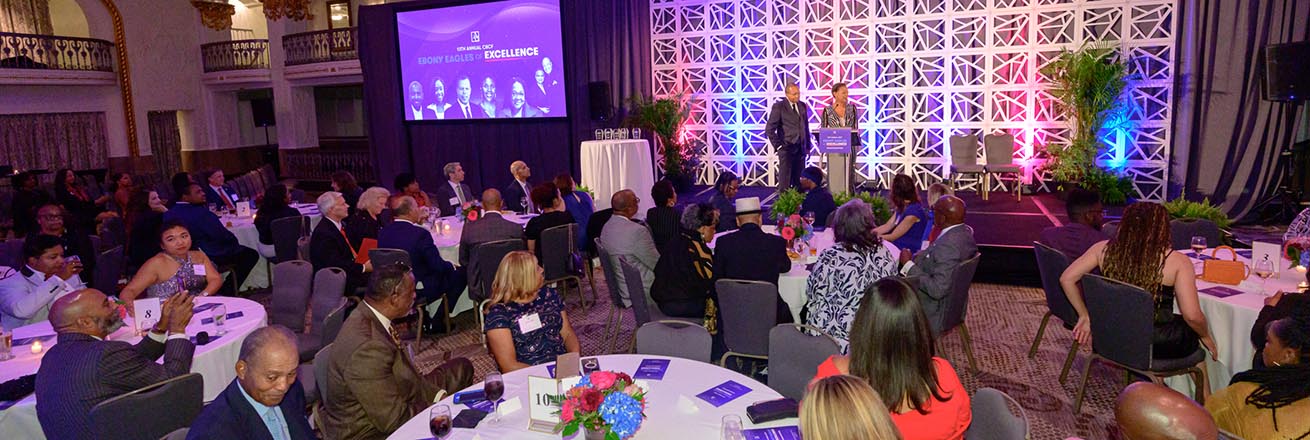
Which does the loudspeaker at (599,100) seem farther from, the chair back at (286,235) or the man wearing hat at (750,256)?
the man wearing hat at (750,256)

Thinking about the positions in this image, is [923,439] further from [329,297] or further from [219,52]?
[219,52]

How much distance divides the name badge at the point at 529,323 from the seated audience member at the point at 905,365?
5.62ft

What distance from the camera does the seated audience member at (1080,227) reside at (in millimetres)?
5008

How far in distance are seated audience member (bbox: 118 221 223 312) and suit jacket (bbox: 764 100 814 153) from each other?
7173 millimetres

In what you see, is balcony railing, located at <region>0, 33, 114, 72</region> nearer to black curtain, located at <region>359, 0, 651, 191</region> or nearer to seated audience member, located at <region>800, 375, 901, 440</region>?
black curtain, located at <region>359, 0, 651, 191</region>

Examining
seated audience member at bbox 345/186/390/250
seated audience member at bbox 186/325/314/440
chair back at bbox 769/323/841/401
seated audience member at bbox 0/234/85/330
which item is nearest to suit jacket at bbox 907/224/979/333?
chair back at bbox 769/323/841/401

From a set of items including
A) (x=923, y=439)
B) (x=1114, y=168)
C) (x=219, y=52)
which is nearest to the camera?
(x=923, y=439)

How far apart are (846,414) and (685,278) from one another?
2954mm

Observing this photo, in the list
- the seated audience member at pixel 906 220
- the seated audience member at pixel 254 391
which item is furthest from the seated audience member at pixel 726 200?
the seated audience member at pixel 254 391

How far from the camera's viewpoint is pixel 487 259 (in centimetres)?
605

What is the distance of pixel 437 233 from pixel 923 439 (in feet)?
18.1

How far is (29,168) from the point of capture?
16.2 meters

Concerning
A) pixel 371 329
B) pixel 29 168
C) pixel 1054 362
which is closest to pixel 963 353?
pixel 1054 362

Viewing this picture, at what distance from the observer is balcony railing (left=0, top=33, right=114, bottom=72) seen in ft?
50.5
